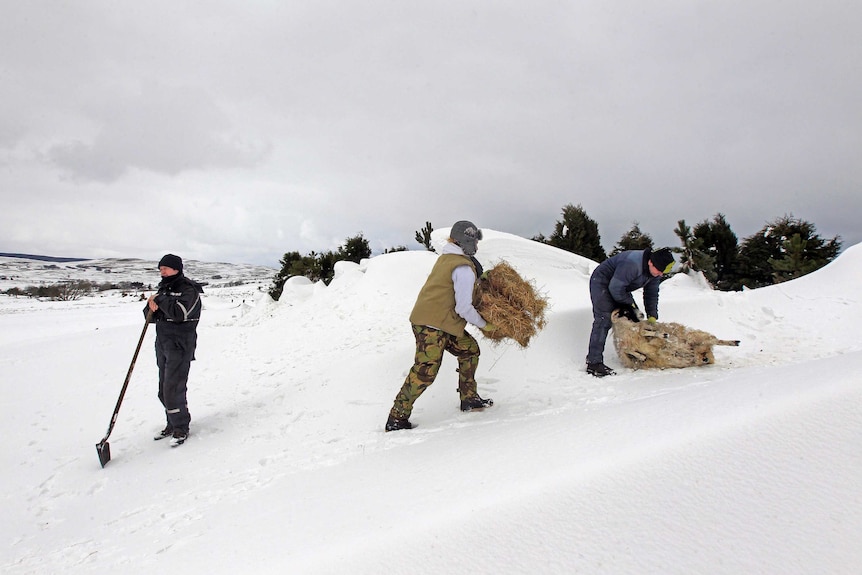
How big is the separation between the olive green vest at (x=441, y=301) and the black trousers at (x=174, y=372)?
2.82m

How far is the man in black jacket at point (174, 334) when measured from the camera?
16.0 feet

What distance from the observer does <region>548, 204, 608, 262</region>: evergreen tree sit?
996 inches

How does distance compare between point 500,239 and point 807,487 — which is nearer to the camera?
point 807,487

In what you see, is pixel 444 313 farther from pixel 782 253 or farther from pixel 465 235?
pixel 782 253

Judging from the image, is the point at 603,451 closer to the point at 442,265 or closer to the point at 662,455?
the point at 662,455

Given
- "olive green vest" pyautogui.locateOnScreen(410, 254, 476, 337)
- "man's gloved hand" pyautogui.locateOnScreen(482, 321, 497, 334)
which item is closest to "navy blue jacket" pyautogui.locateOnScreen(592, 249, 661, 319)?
"man's gloved hand" pyautogui.locateOnScreen(482, 321, 497, 334)

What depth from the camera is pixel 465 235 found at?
4293mm

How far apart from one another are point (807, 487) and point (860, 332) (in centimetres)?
635

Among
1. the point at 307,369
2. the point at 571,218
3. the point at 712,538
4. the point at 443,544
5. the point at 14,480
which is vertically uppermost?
the point at 571,218

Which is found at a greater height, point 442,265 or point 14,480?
point 442,265

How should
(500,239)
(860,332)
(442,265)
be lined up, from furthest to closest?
1. (500,239)
2. (860,332)
3. (442,265)

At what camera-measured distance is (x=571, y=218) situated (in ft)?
85.7

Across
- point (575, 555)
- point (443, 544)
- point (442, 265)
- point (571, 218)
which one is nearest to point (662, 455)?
point (575, 555)

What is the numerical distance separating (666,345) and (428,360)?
11.0ft
